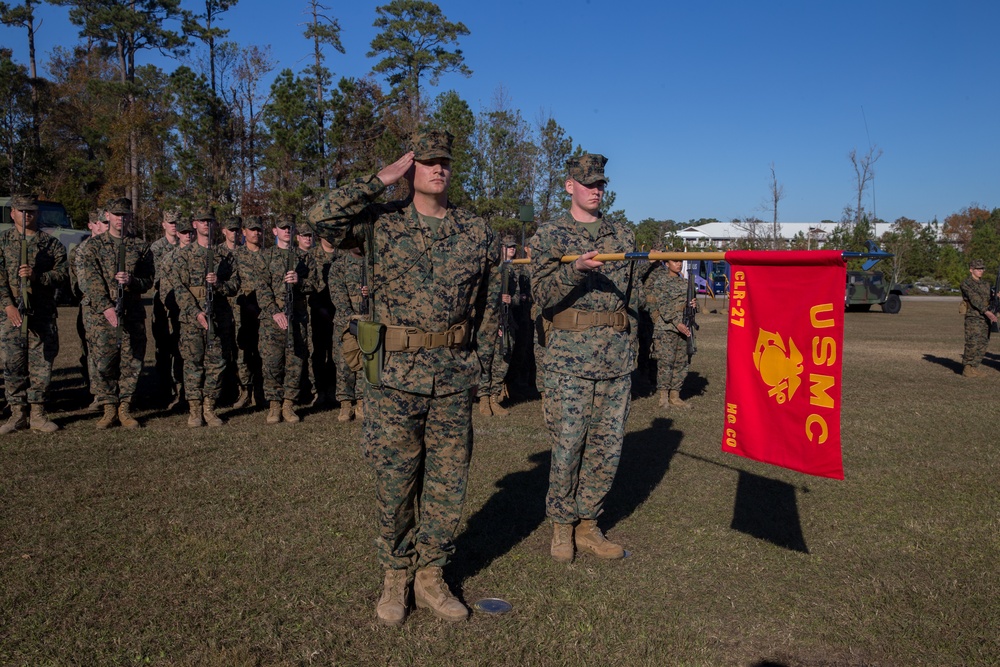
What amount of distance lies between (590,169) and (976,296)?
38.7 feet

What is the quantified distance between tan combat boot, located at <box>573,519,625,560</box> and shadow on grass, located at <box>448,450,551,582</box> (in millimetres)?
441

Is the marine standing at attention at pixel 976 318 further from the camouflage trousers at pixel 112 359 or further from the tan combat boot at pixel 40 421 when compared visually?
the tan combat boot at pixel 40 421

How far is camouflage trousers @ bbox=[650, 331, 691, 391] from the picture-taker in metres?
10.3

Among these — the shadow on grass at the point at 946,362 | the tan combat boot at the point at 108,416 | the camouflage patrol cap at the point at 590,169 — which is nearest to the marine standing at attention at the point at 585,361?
the camouflage patrol cap at the point at 590,169

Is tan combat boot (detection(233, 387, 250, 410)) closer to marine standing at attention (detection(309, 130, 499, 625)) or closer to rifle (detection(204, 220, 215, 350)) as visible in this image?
rifle (detection(204, 220, 215, 350))

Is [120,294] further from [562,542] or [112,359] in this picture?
[562,542]

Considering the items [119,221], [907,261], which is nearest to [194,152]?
[119,221]

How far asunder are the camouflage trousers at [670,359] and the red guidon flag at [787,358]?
5672mm

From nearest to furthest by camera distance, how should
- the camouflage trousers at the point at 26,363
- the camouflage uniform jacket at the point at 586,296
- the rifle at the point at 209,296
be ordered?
the camouflage uniform jacket at the point at 586,296 → the camouflage trousers at the point at 26,363 → the rifle at the point at 209,296

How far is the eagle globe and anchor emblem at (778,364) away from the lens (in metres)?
4.22

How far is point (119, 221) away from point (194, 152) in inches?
973

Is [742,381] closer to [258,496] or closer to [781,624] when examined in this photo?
[781,624]

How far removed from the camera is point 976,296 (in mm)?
13391

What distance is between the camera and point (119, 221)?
815 cm
